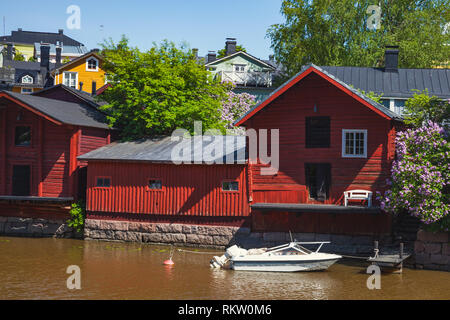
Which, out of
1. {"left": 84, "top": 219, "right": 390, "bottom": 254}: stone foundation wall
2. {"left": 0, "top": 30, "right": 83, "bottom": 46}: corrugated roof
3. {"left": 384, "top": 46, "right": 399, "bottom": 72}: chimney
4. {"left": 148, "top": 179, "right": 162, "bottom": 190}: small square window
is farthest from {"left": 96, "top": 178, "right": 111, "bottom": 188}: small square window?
{"left": 0, "top": 30, "right": 83, "bottom": 46}: corrugated roof

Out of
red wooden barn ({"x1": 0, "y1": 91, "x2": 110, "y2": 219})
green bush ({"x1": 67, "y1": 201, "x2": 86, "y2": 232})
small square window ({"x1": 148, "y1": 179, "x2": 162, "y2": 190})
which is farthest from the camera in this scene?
red wooden barn ({"x1": 0, "y1": 91, "x2": 110, "y2": 219})

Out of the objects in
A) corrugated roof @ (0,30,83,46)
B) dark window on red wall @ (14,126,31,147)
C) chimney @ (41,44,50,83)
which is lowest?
dark window on red wall @ (14,126,31,147)

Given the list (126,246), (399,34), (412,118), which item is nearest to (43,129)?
(126,246)

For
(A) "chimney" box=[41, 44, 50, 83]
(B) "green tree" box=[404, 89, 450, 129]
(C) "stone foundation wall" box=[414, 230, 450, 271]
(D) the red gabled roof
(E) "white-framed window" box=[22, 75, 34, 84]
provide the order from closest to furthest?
1. (C) "stone foundation wall" box=[414, 230, 450, 271]
2. (D) the red gabled roof
3. (B) "green tree" box=[404, 89, 450, 129]
4. (E) "white-framed window" box=[22, 75, 34, 84]
5. (A) "chimney" box=[41, 44, 50, 83]

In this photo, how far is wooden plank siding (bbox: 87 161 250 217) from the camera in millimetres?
31609

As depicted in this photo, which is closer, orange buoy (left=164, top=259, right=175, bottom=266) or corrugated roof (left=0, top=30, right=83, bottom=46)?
orange buoy (left=164, top=259, right=175, bottom=266)

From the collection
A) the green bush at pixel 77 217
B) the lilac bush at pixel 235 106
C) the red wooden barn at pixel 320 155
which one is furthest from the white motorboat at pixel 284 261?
the lilac bush at pixel 235 106

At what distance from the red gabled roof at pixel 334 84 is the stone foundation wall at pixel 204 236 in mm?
6038

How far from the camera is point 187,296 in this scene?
21250 millimetres

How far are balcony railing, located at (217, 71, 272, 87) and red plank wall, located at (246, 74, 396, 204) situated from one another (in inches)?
994

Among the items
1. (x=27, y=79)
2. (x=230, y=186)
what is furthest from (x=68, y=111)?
(x=27, y=79)

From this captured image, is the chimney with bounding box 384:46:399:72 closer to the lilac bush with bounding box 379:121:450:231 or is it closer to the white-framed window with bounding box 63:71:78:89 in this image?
the lilac bush with bounding box 379:121:450:231

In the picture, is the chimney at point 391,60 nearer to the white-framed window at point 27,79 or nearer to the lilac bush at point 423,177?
the lilac bush at point 423,177

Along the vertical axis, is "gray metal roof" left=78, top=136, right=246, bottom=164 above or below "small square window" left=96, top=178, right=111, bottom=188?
above
